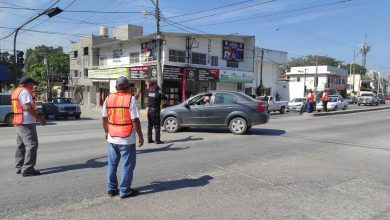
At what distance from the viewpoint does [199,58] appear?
36250mm

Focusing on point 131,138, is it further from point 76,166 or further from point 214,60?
point 214,60

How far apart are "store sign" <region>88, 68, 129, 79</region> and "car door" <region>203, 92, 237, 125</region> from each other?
24.2 metres

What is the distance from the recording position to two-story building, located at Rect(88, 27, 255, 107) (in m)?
33.6

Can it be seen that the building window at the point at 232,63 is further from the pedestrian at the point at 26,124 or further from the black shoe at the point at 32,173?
the black shoe at the point at 32,173

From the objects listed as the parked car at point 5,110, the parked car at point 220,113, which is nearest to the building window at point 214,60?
the parked car at point 5,110

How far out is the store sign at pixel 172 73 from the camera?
32.0 meters

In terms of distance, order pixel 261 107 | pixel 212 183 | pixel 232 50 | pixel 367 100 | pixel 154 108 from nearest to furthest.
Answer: pixel 212 183 < pixel 154 108 < pixel 261 107 < pixel 232 50 < pixel 367 100

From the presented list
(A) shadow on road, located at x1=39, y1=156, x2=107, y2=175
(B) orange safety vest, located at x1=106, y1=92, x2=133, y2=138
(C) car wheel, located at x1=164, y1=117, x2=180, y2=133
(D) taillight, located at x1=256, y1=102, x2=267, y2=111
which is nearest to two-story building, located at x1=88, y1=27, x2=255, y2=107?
(C) car wheel, located at x1=164, y1=117, x2=180, y2=133

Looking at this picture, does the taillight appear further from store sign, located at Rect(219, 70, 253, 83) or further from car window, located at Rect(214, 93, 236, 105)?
store sign, located at Rect(219, 70, 253, 83)

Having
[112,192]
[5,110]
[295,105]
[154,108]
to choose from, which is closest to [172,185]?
[112,192]

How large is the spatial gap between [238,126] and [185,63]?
22967mm

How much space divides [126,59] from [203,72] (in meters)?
9.56

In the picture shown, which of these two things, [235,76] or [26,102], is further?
[235,76]

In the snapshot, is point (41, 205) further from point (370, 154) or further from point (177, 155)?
point (370, 154)
